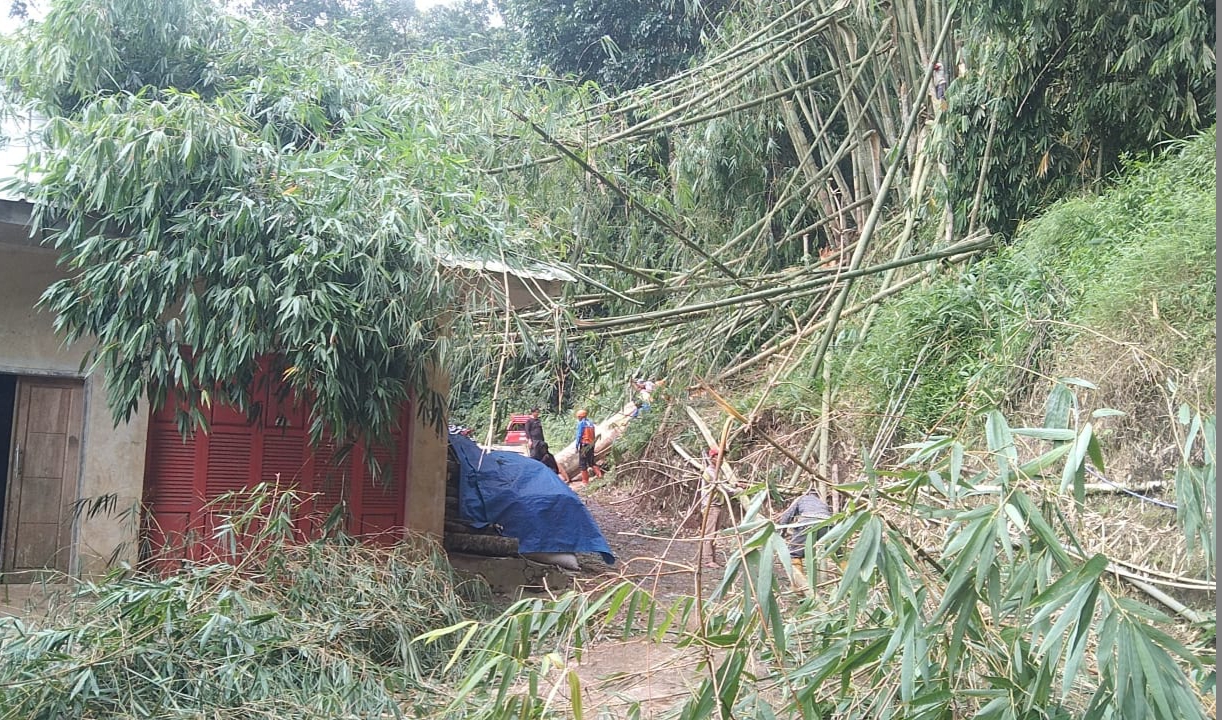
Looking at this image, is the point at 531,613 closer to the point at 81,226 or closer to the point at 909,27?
the point at 81,226

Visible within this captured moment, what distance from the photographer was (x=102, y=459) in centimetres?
627

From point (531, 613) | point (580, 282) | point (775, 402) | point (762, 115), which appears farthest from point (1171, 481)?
point (762, 115)

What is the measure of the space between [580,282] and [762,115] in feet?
12.8

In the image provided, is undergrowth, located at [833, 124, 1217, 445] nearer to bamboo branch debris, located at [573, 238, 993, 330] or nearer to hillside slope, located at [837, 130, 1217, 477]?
hillside slope, located at [837, 130, 1217, 477]

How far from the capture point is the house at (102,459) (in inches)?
245

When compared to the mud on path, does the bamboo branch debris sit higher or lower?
higher

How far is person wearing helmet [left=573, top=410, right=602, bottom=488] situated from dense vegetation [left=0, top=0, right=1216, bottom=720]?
15.2 ft

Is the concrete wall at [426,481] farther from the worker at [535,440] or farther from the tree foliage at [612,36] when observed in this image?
the tree foliage at [612,36]

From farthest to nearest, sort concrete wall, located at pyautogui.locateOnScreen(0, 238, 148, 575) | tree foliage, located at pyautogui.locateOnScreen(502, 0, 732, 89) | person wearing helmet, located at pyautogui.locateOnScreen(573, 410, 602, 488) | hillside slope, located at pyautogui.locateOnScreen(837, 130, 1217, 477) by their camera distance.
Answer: tree foliage, located at pyautogui.locateOnScreen(502, 0, 732, 89)
person wearing helmet, located at pyautogui.locateOnScreen(573, 410, 602, 488)
concrete wall, located at pyautogui.locateOnScreen(0, 238, 148, 575)
hillside slope, located at pyautogui.locateOnScreen(837, 130, 1217, 477)

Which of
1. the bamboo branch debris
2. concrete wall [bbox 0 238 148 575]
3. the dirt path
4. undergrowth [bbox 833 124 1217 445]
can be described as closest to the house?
concrete wall [bbox 0 238 148 575]

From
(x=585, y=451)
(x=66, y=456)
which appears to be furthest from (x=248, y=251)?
(x=585, y=451)

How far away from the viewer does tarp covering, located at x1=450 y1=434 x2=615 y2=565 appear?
Result: 7781 mm

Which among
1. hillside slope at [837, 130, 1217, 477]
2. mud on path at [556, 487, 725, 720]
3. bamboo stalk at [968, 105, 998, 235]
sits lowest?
mud on path at [556, 487, 725, 720]

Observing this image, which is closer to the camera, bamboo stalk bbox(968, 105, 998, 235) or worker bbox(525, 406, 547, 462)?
bamboo stalk bbox(968, 105, 998, 235)
